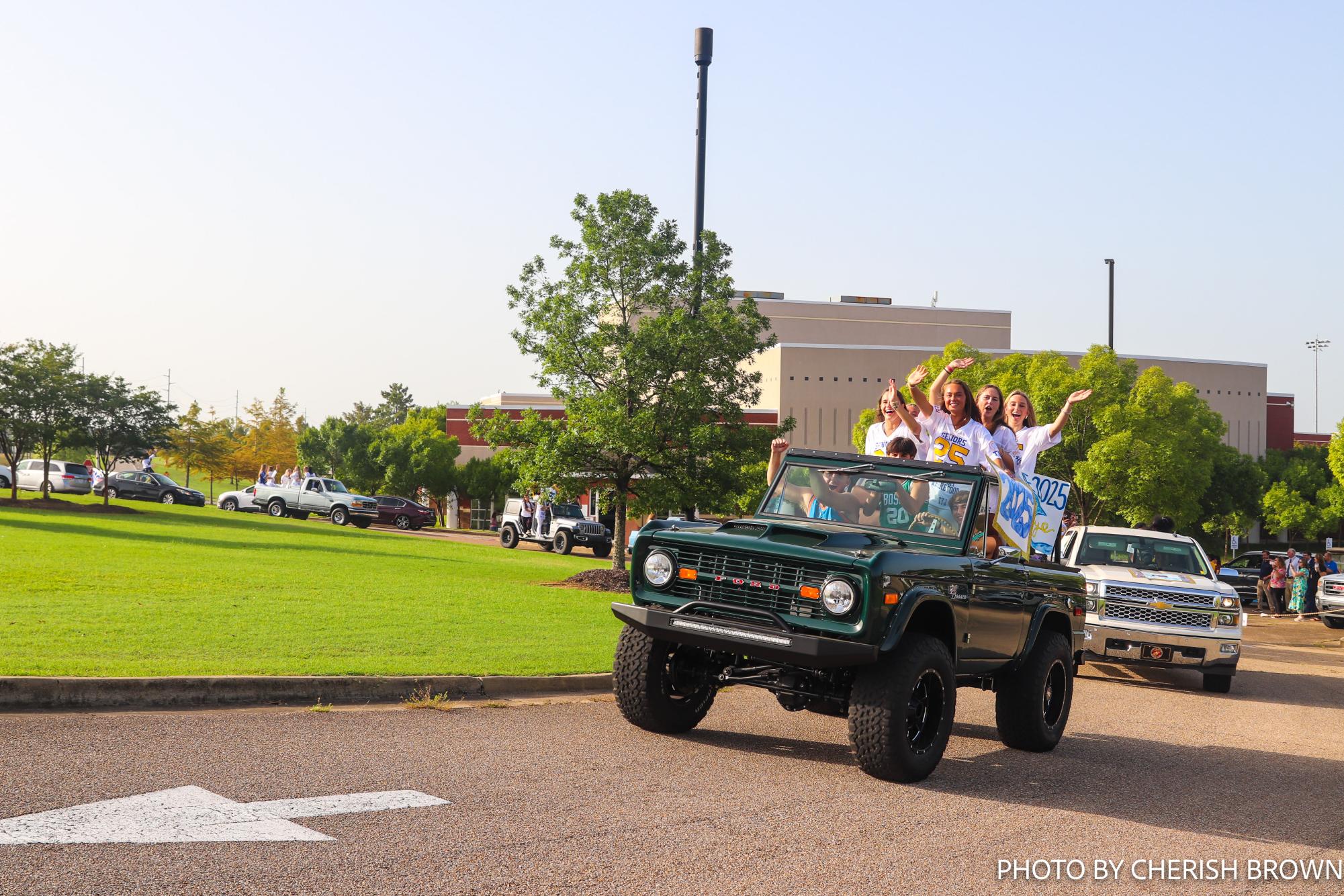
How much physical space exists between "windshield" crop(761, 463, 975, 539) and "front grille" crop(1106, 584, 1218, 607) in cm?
660

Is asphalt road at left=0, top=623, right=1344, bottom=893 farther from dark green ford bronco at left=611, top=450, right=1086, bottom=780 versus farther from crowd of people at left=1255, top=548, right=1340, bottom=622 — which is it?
crowd of people at left=1255, top=548, right=1340, bottom=622

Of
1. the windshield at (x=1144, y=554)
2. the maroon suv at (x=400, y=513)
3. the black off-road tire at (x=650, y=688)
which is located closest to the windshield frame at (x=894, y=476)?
the black off-road tire at (x=650, y=688)

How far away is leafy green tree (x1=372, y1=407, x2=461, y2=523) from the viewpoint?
69.0 metres

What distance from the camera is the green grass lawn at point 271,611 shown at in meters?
10.9

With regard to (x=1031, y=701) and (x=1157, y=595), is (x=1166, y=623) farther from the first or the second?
(x=1031, y=701)

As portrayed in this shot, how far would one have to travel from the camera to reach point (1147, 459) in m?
43.0

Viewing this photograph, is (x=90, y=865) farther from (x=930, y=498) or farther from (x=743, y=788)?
(x=930, y=498)

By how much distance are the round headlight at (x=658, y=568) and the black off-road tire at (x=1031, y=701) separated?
2913 millimetres

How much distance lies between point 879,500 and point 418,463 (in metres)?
61.7

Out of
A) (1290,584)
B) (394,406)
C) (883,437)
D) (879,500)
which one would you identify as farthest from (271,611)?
(394,406)

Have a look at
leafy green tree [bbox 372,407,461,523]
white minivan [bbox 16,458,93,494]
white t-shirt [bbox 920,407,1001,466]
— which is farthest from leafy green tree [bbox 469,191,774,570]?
leafy green tree [bbox 372,407,461,523]

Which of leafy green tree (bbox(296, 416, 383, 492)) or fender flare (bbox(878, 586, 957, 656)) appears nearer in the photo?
fender flare (bbox(878, 586, 957, 656))

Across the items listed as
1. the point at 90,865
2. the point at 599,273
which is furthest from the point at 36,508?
the point at 90,865

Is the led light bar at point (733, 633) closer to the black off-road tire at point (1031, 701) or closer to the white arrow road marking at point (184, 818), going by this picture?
the white arrow road marking at point (184, 818)
